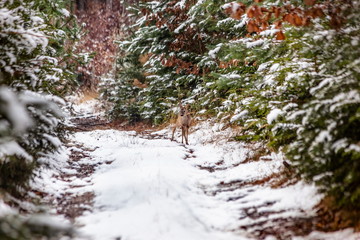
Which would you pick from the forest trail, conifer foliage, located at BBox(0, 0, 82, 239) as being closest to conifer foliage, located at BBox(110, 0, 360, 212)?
the forest trail

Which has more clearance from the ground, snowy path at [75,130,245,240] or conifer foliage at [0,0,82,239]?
conifer foliage at [0,0,82,239]

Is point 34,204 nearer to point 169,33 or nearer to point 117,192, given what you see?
point 117,192

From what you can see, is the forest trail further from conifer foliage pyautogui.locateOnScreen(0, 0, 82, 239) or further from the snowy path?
conifer foliage pyautogui.locateOnScreen(0, 0, 82, 239)

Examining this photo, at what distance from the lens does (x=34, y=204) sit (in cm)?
430

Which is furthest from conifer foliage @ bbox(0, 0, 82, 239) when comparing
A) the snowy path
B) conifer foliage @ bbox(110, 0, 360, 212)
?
conifer foliage @ bbox(110, 0, 360, 212)

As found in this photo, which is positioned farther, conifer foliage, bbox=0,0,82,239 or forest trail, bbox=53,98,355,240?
conifer foliage, bbox=0,0,82,239

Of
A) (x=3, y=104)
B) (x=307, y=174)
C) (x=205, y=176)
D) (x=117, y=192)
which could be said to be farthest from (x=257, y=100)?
(x=3, y=104)

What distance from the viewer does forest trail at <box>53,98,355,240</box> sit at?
11.2 ft

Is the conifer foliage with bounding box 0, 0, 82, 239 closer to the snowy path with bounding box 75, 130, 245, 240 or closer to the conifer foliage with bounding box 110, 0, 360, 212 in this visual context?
the snowy path with bounding box 75, 130, 245, 240

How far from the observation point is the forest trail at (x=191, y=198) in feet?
11.2

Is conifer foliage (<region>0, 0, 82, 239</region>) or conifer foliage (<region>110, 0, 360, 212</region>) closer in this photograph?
conifer foliage (<region>110, 0, 360, 212</region>)

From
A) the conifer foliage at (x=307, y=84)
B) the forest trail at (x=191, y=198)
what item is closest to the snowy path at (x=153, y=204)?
the forest trail at (x=191, y=198)

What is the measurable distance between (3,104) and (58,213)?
2.86 m

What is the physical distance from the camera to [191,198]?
14.7 ft
